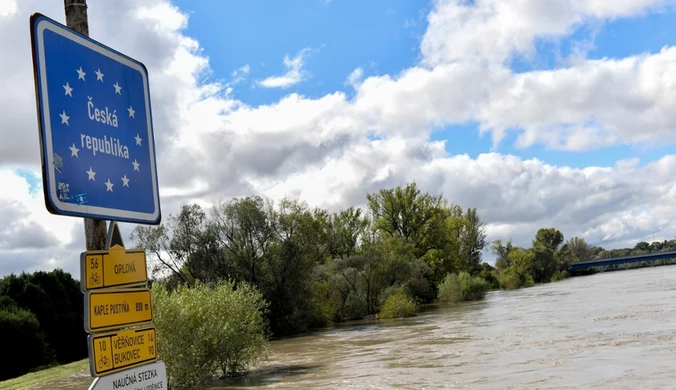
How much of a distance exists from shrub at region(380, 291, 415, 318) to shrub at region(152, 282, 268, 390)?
25.1 metres

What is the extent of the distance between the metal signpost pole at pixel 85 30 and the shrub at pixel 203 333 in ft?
55.5

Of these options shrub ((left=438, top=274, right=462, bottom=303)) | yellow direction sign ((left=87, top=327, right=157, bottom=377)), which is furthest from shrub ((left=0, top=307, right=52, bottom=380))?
shrub ((left=438, top=274, right=462, bottom=303))

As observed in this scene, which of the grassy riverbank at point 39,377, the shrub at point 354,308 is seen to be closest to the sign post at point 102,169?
the grassy riverbank at point 39,377

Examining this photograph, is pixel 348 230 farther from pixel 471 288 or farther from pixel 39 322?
pixel 39 322

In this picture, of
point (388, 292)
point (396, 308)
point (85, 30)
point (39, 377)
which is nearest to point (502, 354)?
point (39, 377)

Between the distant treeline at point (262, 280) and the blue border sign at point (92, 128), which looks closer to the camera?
the blue border sign at point (92, 128)

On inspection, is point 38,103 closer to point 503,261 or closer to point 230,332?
point 230,332

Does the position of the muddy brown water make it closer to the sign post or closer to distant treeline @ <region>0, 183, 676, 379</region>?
distant treeline @ <region>0, 183, 676, 379</region>

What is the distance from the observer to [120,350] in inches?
162

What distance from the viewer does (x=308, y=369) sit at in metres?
25.1

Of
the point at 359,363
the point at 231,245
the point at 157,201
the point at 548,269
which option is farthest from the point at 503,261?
the point at 157,201

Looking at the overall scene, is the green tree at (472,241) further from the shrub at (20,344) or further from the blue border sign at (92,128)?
the blue border sign at (92,128)

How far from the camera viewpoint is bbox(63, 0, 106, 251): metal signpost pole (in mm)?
4336

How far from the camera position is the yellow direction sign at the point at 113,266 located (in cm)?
403
